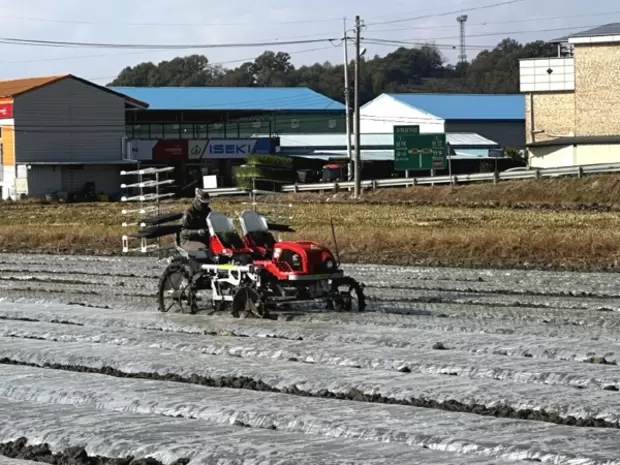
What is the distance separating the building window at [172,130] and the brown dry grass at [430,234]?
98.2 ft

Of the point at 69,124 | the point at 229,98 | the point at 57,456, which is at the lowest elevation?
the point at 57,456

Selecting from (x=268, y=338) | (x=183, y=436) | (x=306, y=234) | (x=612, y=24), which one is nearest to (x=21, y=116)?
(x=612, y=24)

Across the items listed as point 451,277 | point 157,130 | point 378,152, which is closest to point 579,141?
point 378,152

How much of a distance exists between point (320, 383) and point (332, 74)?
14982 cm

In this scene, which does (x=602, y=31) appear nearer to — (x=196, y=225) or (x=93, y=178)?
(x=93, y=178)

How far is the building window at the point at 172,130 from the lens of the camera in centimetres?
7775

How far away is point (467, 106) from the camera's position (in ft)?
300

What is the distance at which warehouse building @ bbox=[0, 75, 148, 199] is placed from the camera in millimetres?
63750

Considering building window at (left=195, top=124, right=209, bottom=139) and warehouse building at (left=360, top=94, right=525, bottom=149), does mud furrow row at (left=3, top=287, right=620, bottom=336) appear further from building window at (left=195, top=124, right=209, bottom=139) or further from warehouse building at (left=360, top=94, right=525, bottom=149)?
warehouse building at (left=360, top=94, right=525, bottom=149)

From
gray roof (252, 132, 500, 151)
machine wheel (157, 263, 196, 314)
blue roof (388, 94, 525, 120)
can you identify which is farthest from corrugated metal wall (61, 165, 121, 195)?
machine wheel (157, 263, 196, 314)

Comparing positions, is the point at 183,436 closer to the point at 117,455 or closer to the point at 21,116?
the point at 117,455

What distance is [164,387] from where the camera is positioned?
35.8 feet

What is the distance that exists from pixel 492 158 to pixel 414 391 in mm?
62008

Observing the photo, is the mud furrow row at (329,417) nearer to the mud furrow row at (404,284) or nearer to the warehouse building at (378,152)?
the mud furrow row at (404,284)
